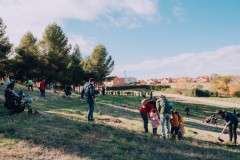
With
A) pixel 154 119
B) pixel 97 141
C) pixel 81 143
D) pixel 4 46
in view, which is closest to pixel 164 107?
pixel 154 119

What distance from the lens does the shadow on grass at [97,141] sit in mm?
10070

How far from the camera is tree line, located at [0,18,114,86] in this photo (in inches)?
2052

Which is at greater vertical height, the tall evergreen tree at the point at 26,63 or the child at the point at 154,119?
the tall evergreen tree at the point at 26,63

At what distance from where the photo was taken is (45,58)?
5634cm

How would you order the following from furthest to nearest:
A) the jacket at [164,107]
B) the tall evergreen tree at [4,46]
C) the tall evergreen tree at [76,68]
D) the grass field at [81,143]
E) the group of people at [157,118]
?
the tall evergreen tree at [76,68], the tall evergreen tree at [4,46], the group of people at [157,118], the jacket at [164,107], the grass field at [81,143]

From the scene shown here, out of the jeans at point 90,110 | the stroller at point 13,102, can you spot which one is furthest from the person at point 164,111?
the stroller at point 13,102

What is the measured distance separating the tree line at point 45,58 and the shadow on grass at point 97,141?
38.8 m

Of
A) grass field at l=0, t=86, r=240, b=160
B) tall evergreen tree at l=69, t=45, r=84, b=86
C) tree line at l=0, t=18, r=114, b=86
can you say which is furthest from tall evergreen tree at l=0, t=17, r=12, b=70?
grass field at l=0, t=86, r=240, b=160

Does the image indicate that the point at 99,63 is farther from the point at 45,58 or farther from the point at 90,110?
the point at 90,110

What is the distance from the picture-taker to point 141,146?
11.5 m

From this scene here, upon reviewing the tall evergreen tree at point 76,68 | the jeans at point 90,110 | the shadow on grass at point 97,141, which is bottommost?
the shadow on grass at point 97,141

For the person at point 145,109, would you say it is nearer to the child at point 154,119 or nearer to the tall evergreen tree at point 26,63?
the child at point 154,119

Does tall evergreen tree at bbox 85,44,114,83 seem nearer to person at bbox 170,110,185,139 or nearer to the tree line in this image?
the tree line

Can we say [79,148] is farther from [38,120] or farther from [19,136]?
[38,120]
